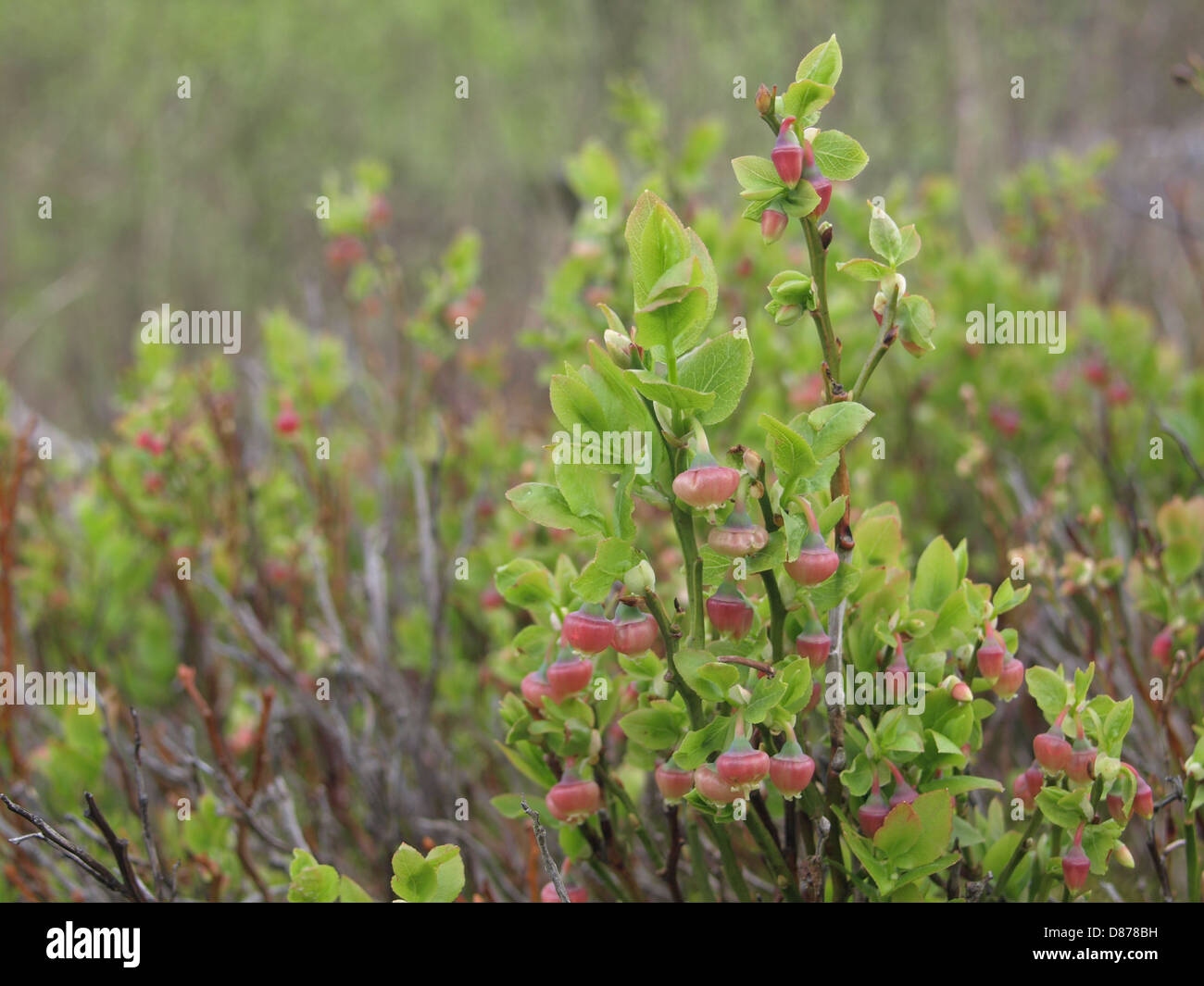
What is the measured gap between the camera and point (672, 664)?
887 millimetres

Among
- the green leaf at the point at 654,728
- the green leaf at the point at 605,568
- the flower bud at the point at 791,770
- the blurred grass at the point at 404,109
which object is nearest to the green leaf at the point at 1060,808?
the flower bud at the point at 791,770

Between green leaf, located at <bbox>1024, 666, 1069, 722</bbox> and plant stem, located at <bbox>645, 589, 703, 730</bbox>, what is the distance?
0.33 m

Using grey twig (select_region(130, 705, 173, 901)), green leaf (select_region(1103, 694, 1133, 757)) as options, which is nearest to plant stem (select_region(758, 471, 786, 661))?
green leaf (select_region(1103, 694, 1133, 757))

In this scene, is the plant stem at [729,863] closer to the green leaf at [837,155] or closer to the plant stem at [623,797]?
the plant stem at [623,797]

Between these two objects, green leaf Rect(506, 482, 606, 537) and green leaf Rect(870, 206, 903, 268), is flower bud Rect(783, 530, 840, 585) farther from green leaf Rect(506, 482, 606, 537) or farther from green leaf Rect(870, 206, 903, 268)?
green leaf Rect(870, 206, 903, 268)

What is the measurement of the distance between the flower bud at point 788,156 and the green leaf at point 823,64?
0.26 feet

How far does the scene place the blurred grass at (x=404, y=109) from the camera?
5.49 metres

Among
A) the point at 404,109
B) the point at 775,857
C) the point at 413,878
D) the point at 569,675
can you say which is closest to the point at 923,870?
the point at 775,857

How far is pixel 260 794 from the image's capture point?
1524mm

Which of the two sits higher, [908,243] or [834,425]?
[908,243]

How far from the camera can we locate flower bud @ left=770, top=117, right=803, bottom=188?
88 cm

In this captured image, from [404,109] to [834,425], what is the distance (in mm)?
9457

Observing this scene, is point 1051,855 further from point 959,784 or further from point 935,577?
point 935,577
